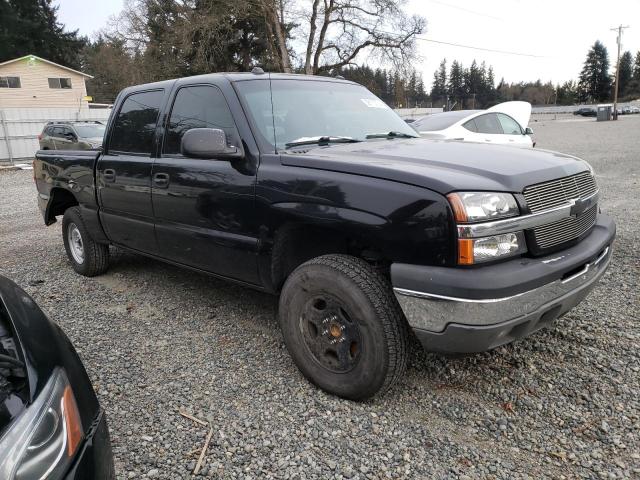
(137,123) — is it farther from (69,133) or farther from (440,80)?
(440,80)

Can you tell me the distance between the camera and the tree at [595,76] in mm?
94875

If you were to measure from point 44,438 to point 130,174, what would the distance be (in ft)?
9.58

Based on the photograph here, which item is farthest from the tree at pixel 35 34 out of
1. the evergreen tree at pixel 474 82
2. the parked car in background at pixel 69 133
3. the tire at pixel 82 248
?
the evergreen tree at pixel 474 82

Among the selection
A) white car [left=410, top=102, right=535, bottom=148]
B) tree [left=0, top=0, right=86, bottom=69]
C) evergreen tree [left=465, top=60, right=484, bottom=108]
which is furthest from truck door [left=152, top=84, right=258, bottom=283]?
evergreen tree [left=465, top=60, right=484, bottom=108]

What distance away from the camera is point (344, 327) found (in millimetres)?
2699

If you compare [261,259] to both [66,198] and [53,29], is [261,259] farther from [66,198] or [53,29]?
[53,29]

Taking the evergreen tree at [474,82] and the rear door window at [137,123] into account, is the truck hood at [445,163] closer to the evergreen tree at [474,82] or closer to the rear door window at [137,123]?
the rear door window at [137,123]

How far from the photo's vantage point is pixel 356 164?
263 cm

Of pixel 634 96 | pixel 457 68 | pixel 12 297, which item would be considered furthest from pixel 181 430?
pixel 457 68

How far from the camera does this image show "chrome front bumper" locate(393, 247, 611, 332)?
2.25 metres

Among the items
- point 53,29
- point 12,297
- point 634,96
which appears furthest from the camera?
point 634,96

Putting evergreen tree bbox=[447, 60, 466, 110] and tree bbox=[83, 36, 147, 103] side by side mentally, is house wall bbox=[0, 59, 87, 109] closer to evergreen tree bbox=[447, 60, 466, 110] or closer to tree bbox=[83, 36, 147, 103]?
tree bbox=[83, 36, 147, 103]

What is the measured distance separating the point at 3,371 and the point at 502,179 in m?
2.20

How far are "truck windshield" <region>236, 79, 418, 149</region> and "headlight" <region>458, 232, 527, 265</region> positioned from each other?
140 cm
